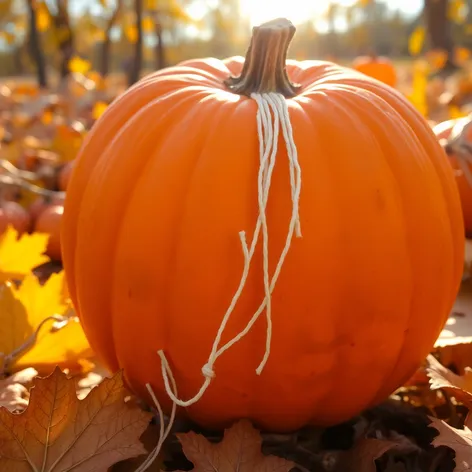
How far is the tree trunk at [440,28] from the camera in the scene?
33.4ft

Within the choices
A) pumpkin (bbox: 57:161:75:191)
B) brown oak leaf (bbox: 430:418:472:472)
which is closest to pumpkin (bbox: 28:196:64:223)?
pumpkin (bbox: 57:161:75:191)

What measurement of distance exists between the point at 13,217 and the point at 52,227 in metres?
0.15

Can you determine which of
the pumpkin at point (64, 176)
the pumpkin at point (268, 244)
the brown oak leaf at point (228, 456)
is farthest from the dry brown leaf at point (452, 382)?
the pumpkin at point (64, 176)

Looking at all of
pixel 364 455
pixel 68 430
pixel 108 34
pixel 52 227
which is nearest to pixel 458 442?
pixel 364 455

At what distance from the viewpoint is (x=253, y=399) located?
1.15 metres

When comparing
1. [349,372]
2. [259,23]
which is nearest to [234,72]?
[259,23]

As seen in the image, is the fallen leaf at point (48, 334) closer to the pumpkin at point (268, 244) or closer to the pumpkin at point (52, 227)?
the pumpkin at point (268, 244)

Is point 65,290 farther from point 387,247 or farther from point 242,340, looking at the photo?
point 387,247

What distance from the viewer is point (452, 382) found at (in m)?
1.19

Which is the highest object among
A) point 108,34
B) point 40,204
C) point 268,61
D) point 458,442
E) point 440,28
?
point 268,61

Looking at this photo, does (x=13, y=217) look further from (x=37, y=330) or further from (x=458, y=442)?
(x=458, y=442)

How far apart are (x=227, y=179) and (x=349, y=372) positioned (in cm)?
39

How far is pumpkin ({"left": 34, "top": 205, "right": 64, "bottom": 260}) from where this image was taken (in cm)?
235

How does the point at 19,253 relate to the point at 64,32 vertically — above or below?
above
